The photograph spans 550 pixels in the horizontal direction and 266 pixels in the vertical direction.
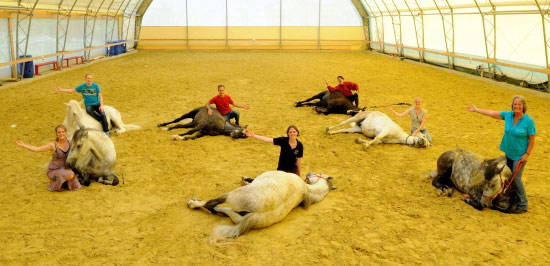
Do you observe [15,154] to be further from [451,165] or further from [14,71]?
[14,71]

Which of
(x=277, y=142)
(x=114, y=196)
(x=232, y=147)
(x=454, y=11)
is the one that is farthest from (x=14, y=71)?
(x=454, y=11)

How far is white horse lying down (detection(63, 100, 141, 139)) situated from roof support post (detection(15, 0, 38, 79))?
11.1 m

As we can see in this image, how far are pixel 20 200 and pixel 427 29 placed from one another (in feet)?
85.2

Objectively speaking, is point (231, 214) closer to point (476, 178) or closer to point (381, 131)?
point (476, 178)

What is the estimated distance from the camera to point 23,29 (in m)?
20.7

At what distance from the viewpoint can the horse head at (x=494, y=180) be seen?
6688 mm

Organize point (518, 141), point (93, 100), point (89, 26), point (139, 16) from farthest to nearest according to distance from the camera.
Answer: point (139, 16) → point (89, 26) → point (93, 100) → point (518, 141)

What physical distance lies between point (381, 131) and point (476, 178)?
364 centimetres

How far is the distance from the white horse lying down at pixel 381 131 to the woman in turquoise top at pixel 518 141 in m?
3.24

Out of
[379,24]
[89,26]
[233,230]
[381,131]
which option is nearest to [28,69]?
[89,26]

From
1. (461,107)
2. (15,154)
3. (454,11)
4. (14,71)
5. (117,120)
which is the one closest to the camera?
(15,154)

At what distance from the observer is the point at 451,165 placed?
7613mm

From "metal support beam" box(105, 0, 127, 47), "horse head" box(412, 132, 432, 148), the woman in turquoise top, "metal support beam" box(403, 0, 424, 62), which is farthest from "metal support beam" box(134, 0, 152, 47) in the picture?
the woman in turquoise top

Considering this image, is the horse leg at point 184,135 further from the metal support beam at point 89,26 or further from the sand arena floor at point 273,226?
the metal support beam at point 89,26
